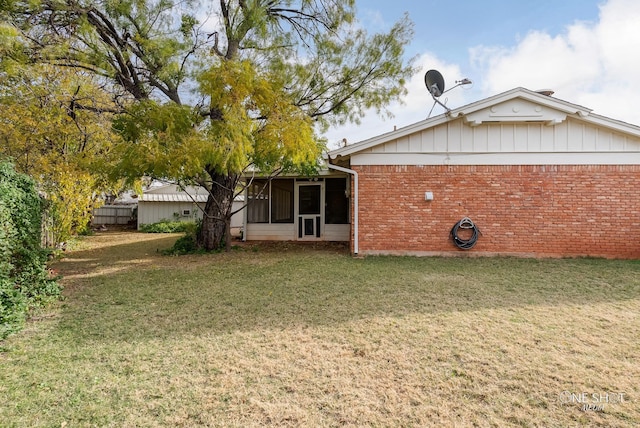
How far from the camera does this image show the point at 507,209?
8688 millimetres

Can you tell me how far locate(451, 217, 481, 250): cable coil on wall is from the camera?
8.65 meters

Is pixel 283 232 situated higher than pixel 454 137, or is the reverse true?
pixel 454 137

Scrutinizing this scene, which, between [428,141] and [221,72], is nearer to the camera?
[221,72]

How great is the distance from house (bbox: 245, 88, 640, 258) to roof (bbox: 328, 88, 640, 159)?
2cm

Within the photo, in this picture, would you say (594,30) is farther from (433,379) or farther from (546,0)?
(433,379)

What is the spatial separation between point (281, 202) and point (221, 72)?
628 centimetres

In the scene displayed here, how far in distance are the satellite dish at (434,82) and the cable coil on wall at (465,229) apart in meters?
3.48

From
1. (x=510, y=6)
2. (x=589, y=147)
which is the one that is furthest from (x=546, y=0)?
(x=589, y=147)

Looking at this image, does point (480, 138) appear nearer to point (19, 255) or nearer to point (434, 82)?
point (434, 82)

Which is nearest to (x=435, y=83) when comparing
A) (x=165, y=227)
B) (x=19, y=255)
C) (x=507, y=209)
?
(x=507, y=209)

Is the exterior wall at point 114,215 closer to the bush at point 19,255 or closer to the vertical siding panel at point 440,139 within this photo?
the bush at point 19,255

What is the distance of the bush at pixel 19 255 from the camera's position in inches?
162

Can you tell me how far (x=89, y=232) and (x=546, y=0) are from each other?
776 inches

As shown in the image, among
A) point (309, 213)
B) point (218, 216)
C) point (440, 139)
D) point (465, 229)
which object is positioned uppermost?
point (440, 139)
